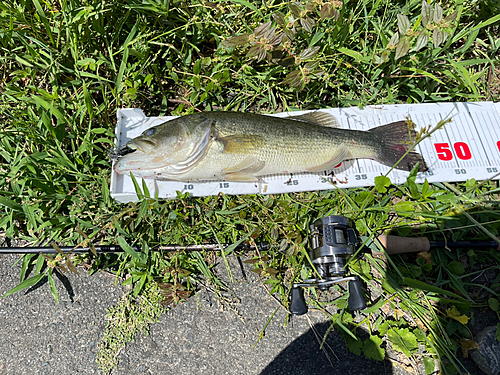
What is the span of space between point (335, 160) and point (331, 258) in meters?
0.90

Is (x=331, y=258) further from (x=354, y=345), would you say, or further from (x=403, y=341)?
(x=403, y=341)

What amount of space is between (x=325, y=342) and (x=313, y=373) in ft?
0.93

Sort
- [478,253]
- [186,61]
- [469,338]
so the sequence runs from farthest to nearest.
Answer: [186,61] → [478,253] → [469,338]

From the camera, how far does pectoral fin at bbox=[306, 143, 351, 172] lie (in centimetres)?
279

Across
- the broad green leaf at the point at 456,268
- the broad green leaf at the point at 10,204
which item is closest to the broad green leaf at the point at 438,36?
the broad green leaf at the point at 456,268

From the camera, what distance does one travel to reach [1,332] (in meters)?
2.75

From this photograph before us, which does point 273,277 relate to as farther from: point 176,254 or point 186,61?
point 186,61

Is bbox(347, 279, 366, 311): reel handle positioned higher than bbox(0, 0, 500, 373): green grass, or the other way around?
bbox(0, 0, 500, 373): green grass

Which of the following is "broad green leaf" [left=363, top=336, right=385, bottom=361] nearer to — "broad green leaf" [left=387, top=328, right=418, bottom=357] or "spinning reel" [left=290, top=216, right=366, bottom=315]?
"broad green leaf" [left=387, top=328, right=418, bottom=357]

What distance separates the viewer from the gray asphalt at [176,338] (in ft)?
8.81

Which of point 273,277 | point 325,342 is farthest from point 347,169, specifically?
point 325,342

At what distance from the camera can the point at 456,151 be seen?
120 inches

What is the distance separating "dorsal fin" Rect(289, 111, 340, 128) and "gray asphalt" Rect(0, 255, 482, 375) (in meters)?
1.68

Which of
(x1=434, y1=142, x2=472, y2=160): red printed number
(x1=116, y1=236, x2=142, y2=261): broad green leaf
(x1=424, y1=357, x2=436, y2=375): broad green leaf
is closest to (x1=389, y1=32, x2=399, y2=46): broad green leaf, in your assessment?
(x1=434, y1=142, x2=472, y2=160): red printed number
